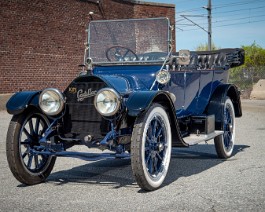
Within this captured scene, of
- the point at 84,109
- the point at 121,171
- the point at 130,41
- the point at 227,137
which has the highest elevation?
the point at 130,41

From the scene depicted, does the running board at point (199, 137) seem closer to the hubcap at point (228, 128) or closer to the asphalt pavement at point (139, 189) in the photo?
the asphalt pavement at point (139, 189)

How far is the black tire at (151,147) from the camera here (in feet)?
16.3

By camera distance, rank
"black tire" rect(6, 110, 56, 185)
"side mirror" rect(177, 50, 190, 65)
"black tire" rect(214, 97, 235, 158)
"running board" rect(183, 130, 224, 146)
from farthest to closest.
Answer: "black tire" rect(214, 97, 235, 158)
"running board" rect(183, 130, 224, 146)
"side mirror" rect(177, 50, 190, 65)
"black tire" rect(6, 110, 56, 185)

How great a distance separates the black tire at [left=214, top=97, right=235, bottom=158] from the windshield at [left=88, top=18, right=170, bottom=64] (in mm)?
1701

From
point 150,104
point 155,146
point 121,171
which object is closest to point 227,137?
point 121,171

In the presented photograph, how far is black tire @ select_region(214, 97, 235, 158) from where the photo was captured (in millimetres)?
7479

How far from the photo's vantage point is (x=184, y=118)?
7.02 metres

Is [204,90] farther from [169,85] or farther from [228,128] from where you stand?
[169,85]

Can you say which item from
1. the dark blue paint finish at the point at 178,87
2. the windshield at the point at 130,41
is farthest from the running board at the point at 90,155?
the windshield at the point at 130,41

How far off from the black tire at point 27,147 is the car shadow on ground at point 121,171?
23 cm

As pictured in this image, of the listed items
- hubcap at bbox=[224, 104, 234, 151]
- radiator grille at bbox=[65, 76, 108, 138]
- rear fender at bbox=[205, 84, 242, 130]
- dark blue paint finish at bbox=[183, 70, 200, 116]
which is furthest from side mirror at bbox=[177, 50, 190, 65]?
hubcap at bbox=[224, 104, 234, 151]

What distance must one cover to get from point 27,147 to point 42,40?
54.7ft

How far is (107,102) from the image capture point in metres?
5.23

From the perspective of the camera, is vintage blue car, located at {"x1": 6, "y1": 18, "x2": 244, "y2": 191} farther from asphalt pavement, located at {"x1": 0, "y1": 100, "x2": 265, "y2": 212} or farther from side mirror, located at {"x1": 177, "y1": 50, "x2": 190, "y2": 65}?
asphalt pavement, located at {"x1": 0, "y1": 100, "x2": 265, "y2": 212}
